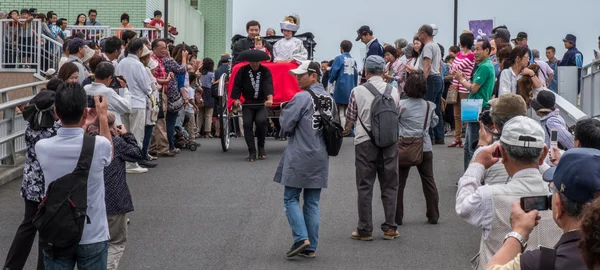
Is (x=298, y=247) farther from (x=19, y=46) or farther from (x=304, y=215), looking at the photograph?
(x=19, y=46)

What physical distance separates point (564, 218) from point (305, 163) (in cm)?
591

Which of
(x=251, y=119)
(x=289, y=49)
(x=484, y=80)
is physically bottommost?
(x=251, y=119)

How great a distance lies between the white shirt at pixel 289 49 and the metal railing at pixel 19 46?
16.9 ft

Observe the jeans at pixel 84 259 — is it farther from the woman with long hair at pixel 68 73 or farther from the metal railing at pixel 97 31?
the metal railing at pixel 97 31

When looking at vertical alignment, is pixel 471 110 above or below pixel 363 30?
below

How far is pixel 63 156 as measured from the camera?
6328 millimetres

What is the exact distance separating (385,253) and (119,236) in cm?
306

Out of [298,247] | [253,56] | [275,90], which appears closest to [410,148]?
[298,247]

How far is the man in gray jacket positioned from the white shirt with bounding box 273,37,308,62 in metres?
8.66

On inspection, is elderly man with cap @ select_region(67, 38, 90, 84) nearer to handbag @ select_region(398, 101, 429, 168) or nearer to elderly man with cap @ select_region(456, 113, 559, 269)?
handbag @ select_region(398, 101, 429, 168)

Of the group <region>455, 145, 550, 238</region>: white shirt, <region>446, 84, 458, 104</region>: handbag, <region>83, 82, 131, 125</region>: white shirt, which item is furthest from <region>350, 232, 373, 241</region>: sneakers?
<region>446, 84, 458, 104</region>: handbag

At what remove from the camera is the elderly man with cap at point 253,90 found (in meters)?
16.2

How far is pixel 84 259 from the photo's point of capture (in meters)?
6.45

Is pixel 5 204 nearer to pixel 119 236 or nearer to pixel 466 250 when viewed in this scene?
pixel 119 236
